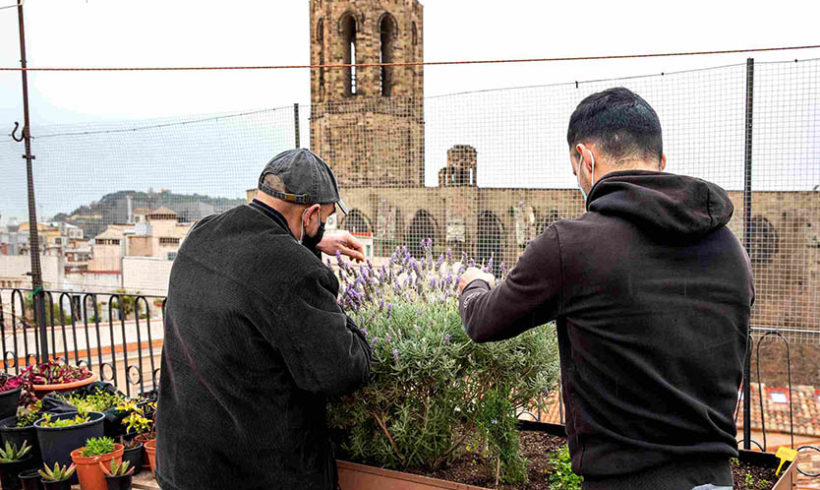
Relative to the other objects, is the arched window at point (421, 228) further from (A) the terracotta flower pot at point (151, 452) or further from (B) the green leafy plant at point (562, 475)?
(B) the green leafy plant at point (562, 475)

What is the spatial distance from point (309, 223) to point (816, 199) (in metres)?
11.4

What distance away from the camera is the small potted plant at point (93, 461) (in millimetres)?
2898

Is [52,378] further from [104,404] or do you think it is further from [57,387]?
[104,404]

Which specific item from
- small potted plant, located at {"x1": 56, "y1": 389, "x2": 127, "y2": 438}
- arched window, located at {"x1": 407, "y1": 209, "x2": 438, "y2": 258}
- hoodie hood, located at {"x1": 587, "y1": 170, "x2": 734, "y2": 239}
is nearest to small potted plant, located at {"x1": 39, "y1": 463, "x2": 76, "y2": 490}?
small potted plant, located at {"x1": 56, "y1": 389, "x2": 127, "y2": 438}

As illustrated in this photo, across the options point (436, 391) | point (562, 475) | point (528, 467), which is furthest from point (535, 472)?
point (436, 391)

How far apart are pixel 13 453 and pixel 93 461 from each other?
0.55 m

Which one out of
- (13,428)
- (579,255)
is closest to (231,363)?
(579,255)

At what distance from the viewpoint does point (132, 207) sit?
35.1 ft

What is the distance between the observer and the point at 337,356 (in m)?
1.78

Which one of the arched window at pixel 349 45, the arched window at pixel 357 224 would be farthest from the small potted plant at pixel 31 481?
the arched window at pixel 349 45

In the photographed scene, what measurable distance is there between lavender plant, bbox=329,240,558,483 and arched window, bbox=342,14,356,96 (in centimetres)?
2862

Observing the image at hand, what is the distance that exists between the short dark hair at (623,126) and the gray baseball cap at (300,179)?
780 millimetres

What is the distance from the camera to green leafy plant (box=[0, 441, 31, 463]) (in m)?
3.09

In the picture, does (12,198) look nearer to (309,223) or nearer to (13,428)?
(13,428)
